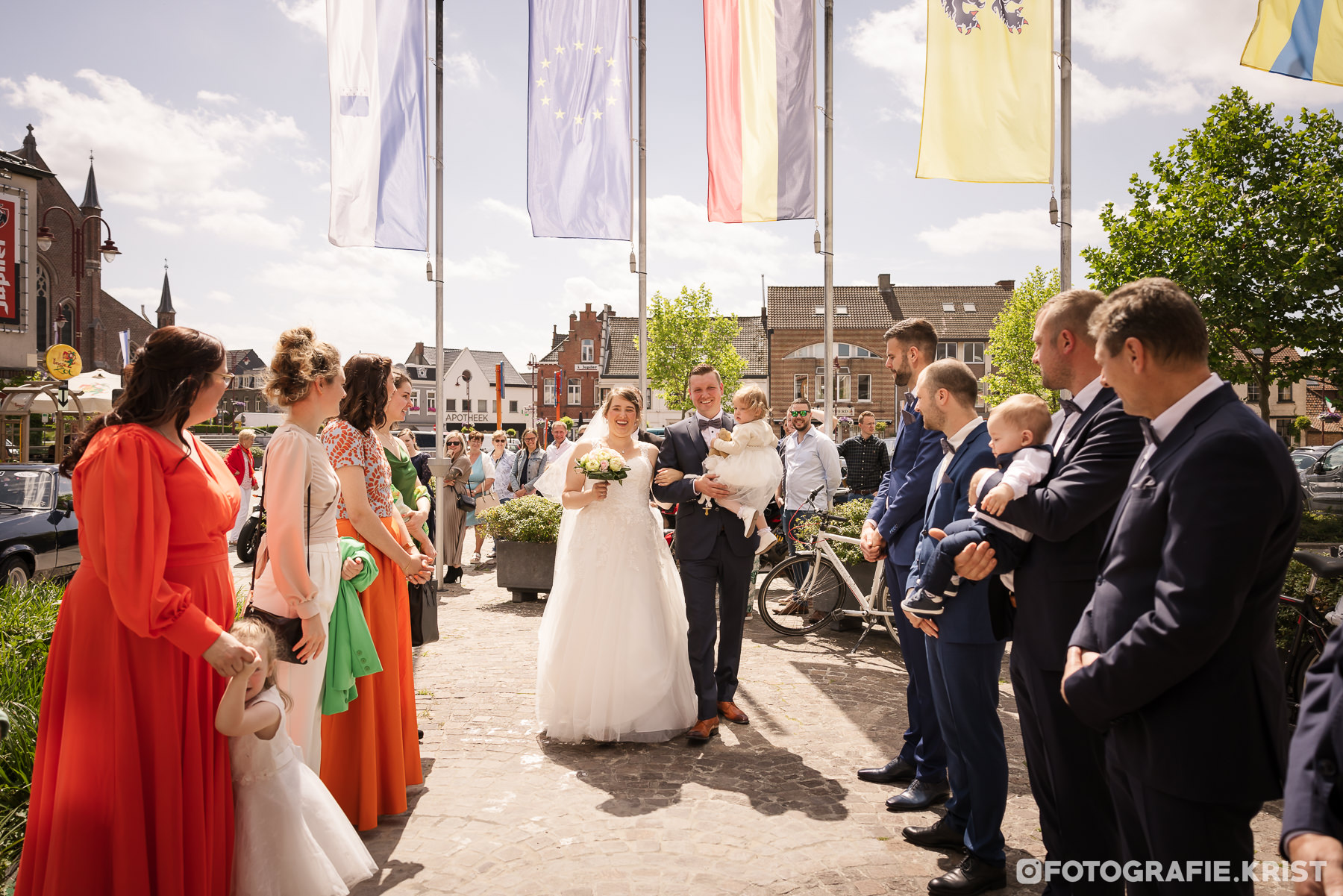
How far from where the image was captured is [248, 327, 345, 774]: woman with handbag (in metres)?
3.30

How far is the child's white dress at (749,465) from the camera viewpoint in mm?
5309

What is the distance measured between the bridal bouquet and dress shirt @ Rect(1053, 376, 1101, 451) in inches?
114

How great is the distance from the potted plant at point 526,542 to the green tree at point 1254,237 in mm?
11439

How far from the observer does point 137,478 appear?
2498 mm

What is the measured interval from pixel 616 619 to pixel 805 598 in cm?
368

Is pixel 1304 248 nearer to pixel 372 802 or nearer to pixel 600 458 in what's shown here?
pixel 600 458

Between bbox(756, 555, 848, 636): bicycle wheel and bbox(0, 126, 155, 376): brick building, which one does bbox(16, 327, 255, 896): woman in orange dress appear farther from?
bbox(0, 126, 155, 376): brick building

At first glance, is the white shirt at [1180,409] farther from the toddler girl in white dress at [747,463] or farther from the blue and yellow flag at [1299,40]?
the blue and yellow flag at [1299,40]

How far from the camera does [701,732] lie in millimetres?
5242

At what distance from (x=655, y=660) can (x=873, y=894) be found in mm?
2171

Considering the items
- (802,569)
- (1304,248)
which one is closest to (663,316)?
(1304,248)

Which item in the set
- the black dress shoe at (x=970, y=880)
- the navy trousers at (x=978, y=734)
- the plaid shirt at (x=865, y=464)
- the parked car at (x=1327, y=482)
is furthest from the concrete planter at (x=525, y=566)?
the parked car at (x=1327, y=482)
